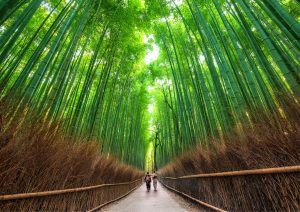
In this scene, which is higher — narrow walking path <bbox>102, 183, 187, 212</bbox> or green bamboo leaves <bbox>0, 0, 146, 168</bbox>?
green bamboo leaves <bbox>0, 0, 146, 168</bbox>

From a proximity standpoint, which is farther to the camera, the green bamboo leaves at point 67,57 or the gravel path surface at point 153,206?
the gravel path surface at point 153,206

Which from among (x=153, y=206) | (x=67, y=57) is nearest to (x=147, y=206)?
(x=153, y=206)

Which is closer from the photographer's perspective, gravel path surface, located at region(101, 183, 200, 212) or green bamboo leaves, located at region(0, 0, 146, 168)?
green bamboo leaves, located at region(0, 0, 146, 168)

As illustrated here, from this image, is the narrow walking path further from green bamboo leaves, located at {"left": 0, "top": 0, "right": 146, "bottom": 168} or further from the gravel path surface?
green bamboo leaves, located at {"left": 0, "top": 0, "right": 146, "bottom": 168}

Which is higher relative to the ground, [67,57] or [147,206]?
[67,57]

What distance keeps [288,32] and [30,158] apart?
9.35ft

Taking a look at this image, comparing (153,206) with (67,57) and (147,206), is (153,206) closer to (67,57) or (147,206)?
(147,206)

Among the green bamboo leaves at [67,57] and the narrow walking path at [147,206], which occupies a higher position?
the green bamboo leaves at [67,57]

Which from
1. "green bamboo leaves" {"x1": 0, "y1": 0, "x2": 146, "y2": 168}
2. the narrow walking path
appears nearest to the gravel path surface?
the narrow walking path

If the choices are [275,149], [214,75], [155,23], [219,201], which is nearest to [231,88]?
[214,75]

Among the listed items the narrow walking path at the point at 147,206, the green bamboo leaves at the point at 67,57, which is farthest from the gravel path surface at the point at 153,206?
the green bamboo leaves at the point at 67,57

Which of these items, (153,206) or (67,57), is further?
(153,206)

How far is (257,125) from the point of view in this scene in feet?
7.23

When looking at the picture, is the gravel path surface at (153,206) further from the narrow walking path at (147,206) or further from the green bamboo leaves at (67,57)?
the green bamboo leaves at (67,57)
